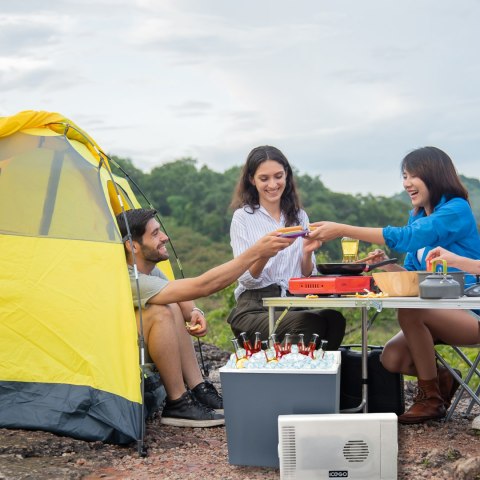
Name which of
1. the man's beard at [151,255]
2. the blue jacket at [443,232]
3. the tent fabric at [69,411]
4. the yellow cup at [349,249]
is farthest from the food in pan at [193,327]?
the blue jacket at [443,232]

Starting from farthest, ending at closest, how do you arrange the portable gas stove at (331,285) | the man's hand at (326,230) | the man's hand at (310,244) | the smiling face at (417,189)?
1. the man's hand at (310,244)
2. the smiling face at (417,189)
3. the man's hand at (326,230)
4. the portable gas stove at (331,285)

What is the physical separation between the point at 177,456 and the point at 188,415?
518mm

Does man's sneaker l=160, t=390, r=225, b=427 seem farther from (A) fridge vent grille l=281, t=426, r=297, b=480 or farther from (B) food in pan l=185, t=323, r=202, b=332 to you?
(A) fridge vent grille l=281, t=426, r=297, b=480

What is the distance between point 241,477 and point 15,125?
8.34ft

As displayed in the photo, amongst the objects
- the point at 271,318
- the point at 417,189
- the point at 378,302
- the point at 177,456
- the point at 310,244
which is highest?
the point at 417,189

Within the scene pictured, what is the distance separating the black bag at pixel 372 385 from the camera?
500cm

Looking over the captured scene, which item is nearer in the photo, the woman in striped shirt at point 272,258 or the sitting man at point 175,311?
the sitting man at point 175,311

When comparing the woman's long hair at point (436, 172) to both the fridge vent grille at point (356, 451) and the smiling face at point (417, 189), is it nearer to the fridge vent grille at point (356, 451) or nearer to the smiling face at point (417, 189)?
the smiling face at point (417, 189)

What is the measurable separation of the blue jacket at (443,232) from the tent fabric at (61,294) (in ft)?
5.05

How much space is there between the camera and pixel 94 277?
4.90 meters

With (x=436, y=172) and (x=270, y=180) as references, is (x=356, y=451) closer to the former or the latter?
(x=436, y=172)

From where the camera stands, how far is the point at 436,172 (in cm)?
478

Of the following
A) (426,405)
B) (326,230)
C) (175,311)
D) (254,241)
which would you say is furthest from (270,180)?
(426,405)

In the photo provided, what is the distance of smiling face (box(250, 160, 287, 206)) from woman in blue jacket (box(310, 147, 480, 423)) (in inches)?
25.0
